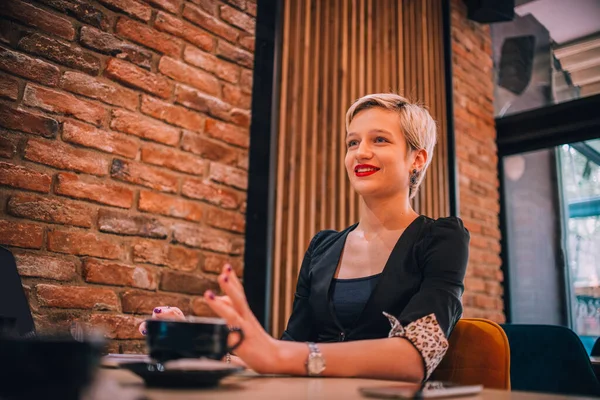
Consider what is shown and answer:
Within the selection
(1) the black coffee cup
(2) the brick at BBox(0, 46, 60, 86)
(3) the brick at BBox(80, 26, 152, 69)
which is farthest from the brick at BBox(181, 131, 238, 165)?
(1) the black coffee cup

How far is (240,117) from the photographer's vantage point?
262 cm

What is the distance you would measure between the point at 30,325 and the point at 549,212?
4130 millimetres

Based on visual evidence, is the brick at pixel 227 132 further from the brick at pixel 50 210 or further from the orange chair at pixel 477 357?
the orange chair at pixel 477 357

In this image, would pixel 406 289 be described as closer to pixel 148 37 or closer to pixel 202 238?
pixel 202 238

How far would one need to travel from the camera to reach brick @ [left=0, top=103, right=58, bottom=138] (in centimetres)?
190

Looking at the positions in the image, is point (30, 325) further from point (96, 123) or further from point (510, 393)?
point (510, 393)

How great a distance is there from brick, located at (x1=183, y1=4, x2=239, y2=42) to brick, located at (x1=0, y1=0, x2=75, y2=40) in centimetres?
56

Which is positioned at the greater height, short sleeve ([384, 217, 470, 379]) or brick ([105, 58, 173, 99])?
brick ([105, 58, 173, 99])

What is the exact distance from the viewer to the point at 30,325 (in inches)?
63.9

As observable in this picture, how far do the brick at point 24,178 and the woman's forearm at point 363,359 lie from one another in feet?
4.37

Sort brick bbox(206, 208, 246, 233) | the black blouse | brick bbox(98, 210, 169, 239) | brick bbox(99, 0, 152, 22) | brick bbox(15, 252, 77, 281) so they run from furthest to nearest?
brick bbox(206, 208, 246, 233), brick bbox(99, 0, 152, 22), brick bbox(98, 210, 169, 239), brick bbox(15, 252, 77, 281), the black blouse

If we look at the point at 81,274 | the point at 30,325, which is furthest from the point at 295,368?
the point at 81,274

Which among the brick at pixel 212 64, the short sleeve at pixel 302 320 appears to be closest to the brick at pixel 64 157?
the brick at pixel 212 64

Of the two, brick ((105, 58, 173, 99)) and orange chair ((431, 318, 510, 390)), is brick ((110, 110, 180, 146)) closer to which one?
brick ((105, 58, 173, 99))
